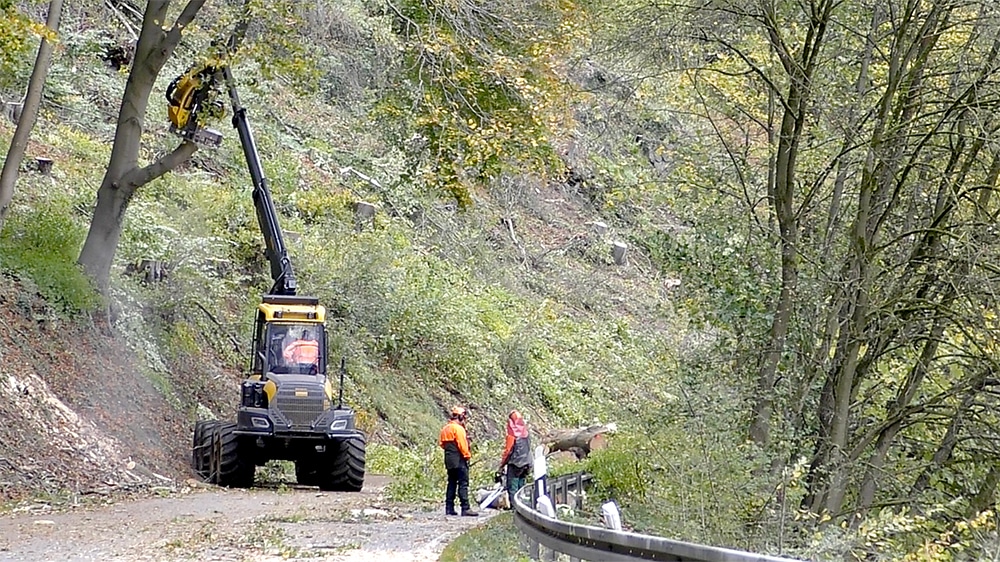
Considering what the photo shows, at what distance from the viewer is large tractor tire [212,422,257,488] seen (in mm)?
21984

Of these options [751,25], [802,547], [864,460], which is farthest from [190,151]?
[802,547]

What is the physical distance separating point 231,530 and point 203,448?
8.72 meters

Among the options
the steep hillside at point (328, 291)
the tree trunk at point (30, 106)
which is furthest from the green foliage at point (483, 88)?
the tree trunk at point (30, 106)

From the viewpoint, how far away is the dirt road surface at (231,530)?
13.3 meters

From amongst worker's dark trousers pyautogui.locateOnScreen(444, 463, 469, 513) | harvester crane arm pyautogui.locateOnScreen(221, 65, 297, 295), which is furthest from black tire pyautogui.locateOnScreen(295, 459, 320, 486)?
worker's dark trousers pyautogui.locateOnScreen(444, 463, 469, 513)

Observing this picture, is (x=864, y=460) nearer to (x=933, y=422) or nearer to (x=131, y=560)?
(x=933, y=422)

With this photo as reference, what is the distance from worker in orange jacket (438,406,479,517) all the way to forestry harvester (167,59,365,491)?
3.87 meters

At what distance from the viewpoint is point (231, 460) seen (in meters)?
22.0

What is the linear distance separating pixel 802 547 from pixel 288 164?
93.6 ft

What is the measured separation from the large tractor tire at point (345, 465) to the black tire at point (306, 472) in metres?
1.02

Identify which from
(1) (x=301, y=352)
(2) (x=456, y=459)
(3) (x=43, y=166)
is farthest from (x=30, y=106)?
(3) (x=43, y=166)

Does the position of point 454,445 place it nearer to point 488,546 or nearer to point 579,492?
point 579,492

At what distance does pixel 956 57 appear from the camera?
607 inches

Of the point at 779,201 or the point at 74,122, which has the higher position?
the point at 74,122
